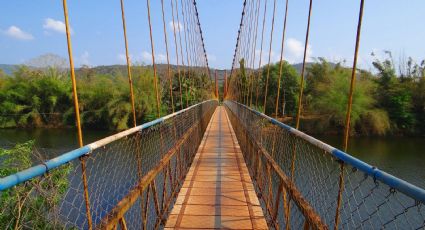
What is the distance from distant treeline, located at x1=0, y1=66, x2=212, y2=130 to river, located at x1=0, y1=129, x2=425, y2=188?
1161 mm

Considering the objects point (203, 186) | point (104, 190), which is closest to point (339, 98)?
point (203, 186)

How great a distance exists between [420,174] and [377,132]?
345 inches

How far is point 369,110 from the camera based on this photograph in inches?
762

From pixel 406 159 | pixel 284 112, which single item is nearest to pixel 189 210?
pixel 406 159

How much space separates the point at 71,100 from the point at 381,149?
19307 millimetres

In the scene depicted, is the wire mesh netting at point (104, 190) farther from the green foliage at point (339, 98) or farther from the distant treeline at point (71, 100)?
the distant treeline at point (71, 100)

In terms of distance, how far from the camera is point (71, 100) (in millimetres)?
23625

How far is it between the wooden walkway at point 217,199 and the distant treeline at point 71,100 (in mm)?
17911

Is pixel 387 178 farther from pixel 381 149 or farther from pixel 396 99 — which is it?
pixel 396 99

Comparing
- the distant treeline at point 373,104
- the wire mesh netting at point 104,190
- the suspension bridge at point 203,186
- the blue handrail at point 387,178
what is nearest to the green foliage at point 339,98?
the distant treeline at point 373,104

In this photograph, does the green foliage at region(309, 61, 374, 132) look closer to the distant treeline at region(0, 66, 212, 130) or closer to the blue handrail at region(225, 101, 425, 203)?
the distant treeline at region(0, 66, 212, 130)

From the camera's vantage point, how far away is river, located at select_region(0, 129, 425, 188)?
37.8ft

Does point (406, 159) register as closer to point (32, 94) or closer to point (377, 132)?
point (377, 132)

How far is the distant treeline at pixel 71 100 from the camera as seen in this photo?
22.4 meters
